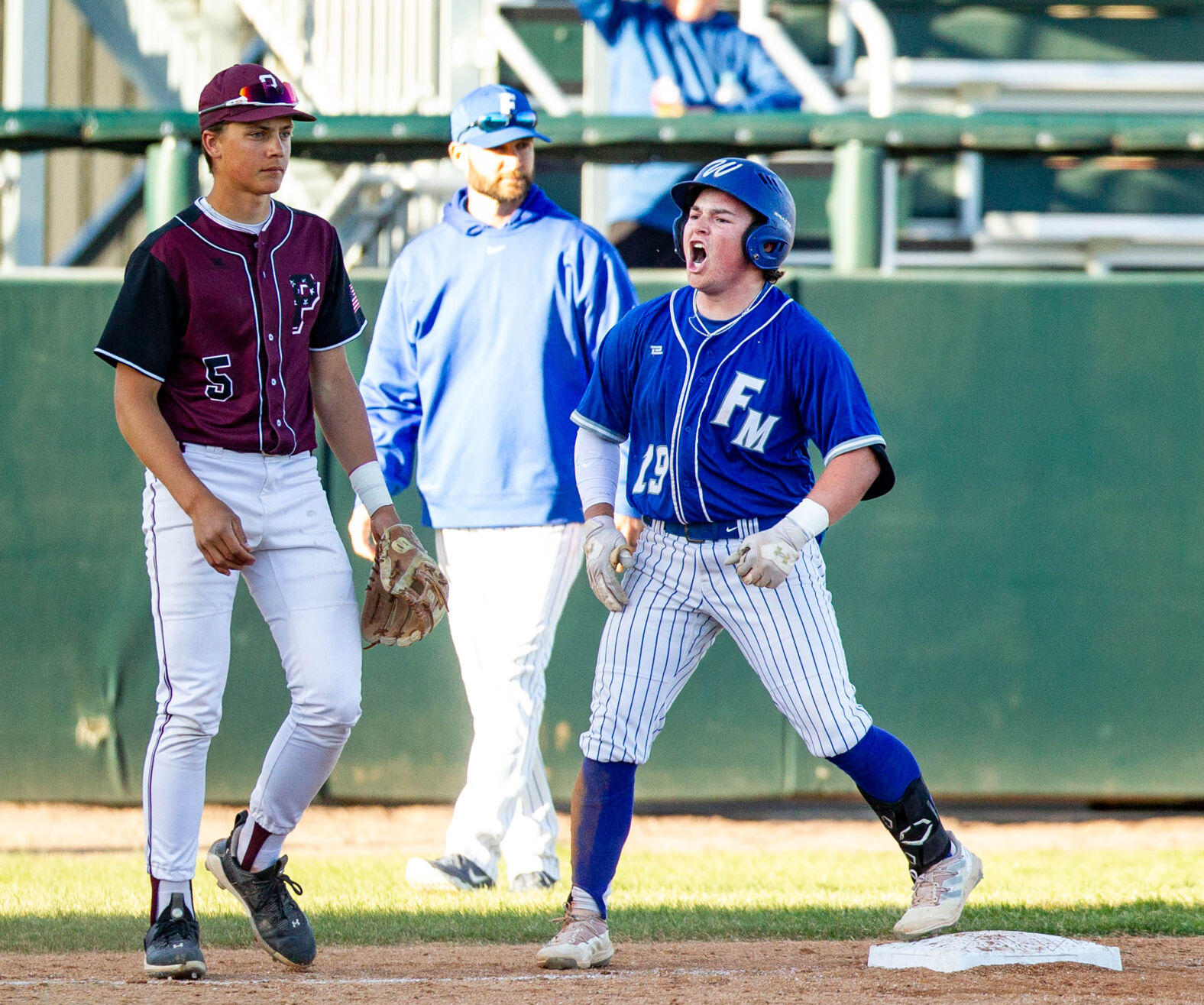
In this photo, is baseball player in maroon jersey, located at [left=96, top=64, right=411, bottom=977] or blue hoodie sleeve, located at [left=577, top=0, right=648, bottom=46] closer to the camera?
baseball player in maroon jersey, located at [left=96, top=64, right=411, bottom=977]

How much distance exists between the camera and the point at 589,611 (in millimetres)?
5969

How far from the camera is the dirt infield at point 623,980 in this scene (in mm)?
3258

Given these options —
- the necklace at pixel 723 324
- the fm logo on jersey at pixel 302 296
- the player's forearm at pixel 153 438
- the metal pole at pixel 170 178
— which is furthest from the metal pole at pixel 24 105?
the necklace at pixel 723 324

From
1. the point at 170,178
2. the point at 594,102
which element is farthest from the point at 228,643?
the point at 594,102

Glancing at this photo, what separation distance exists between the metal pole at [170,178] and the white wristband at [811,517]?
3145mm

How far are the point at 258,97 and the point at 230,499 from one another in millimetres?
868

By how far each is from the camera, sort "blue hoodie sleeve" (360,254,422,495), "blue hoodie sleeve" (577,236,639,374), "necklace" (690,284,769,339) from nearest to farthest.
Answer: "necklace" (690,284,769,339), "blue hoodie sleeve" (577,236,639,374), "blue hoodie sleeve" (360,254,422,495)

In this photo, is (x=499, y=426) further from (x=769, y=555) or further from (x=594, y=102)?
(x=594, y=102)

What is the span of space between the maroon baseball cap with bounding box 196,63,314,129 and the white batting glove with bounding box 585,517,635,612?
45.0 inches

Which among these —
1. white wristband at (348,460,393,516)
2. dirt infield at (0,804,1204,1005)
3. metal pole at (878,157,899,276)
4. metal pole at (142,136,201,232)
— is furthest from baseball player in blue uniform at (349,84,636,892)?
metal pole at (878,157,899,276)

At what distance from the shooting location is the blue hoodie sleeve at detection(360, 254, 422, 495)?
4.99 metres

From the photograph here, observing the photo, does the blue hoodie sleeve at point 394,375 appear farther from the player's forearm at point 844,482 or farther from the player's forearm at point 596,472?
the player's forearm at point 844,482

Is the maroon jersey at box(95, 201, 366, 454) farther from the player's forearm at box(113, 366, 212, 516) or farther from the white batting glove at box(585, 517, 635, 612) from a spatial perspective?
the white batting glove at box(585, 517, 635, 612)

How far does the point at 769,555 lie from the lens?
11.2 ft
